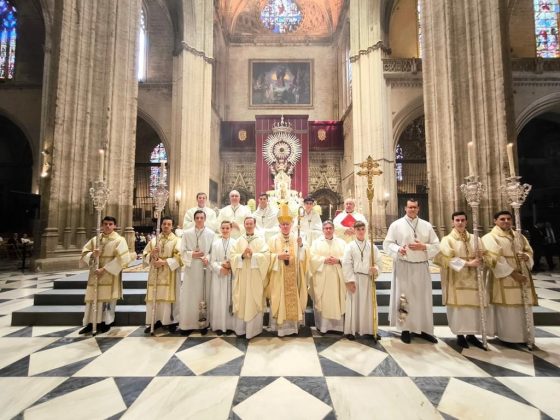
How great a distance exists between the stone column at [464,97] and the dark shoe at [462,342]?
3962mm

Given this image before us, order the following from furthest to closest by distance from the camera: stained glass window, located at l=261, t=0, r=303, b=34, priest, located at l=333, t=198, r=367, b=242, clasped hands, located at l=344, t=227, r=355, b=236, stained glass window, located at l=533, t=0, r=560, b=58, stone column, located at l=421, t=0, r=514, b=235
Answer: stained glass window, located at l=261, t=0, r=303, b=34 → stained glass window, located at l=533, t=0, r=560, b=58 → stone column, located at l=421, t=0, r=514, b=235 → priest, located at l=333, t=198, r=367, b=242 → clasped hands, located at l=344, t=227, r=355, b=236

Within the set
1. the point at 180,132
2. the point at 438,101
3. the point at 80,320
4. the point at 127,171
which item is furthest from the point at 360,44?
the point at 80,320

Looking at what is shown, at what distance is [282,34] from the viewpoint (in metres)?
20.2

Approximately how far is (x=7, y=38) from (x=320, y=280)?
19.2m

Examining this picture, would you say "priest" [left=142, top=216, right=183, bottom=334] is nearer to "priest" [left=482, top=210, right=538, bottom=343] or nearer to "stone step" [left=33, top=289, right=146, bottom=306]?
"stone step" [left=33, top=289, right=146, bottom=306]

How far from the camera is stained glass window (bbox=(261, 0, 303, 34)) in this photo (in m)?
20.5

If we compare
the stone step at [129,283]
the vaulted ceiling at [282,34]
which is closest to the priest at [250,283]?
the stone step at [129,283]

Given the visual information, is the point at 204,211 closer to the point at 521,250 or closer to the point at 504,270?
the point at 504,270

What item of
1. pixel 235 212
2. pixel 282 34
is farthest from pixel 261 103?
pixel 235 212

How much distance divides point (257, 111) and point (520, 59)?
1426cm

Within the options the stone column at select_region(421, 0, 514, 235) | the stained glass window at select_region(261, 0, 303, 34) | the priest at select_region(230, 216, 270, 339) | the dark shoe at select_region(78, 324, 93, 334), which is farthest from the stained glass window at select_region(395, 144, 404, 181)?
the dark shoe at select_region(78, 324, 93, 334)

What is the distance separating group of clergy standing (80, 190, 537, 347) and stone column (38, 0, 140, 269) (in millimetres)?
3971

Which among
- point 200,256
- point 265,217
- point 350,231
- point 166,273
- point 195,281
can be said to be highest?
point 265,217

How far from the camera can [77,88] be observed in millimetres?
7059
